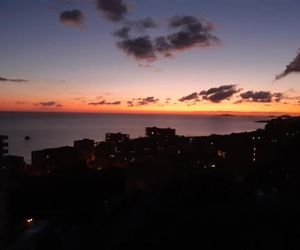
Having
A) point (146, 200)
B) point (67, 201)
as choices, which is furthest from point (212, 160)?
point (146, 200)

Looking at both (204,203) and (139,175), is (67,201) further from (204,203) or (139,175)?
(204,203)

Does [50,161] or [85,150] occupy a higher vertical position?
[85,150]

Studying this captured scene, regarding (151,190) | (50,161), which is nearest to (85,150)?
(50,161)

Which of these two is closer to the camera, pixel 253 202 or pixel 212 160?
pixel 253 202

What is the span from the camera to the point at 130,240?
1288 cm

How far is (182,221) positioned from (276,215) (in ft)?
10.6

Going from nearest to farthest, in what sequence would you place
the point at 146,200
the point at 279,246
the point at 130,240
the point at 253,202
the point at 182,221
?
the point at 279,246 → the point at 130,240 → the point at 182,221 → the point at 253,202 → the point at 146,200

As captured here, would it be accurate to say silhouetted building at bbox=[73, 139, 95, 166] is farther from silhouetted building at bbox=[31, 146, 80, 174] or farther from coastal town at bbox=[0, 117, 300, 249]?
silhouetted building at bbox=[31, 146, 80, 174]

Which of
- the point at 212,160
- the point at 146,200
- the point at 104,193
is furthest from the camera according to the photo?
the point at 212,160

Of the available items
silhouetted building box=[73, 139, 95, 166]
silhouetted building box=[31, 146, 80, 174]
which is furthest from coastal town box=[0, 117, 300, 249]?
silhouetted building box=[73, 139, 95, 166]

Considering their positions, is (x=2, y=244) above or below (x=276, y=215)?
below

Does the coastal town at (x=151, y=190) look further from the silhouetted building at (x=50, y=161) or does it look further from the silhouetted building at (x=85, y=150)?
the silhouetted building at (x=85, y=150)

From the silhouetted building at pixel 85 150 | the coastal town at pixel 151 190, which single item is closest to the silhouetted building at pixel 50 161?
the coastal town at pixel 151 190

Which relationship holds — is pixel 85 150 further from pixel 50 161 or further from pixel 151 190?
pixel 151 190
